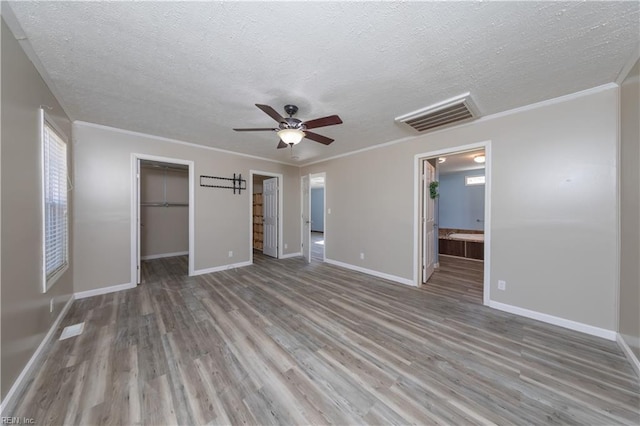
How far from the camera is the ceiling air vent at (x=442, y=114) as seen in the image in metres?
2.43

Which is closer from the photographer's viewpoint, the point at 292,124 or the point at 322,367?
the point at 322,367

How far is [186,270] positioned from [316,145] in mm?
3670

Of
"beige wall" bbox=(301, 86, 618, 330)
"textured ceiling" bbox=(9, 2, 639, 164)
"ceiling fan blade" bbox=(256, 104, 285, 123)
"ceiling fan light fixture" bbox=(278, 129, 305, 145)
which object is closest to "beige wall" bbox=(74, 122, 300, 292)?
"textured ceiling" bbox=(9, 2, 639, 164)

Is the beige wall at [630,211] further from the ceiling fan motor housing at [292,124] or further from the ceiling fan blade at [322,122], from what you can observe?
the ceiling fan motor housing at [292,124]

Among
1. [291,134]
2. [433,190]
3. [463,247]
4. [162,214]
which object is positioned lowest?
[463,247]

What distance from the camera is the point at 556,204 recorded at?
245 centimetres

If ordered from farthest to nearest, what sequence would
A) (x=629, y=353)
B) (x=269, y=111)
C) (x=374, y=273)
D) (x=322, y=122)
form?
(x=374, y=273), (x=322, y=122), (x=269, y=111), (x=629, y=353)

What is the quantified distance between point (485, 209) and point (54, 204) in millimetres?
5069

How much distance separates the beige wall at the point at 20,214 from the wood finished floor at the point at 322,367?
304mm

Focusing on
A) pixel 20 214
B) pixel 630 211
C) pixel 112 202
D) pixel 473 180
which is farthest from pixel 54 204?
pixel 473 180

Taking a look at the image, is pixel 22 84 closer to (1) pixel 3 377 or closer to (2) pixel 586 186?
(1) pixel 3 377

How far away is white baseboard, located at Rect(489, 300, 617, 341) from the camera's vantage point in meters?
2.20

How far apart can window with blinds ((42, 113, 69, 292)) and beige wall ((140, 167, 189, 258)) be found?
316 centimetres

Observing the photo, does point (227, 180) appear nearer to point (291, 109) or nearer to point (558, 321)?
point (291, 109)
